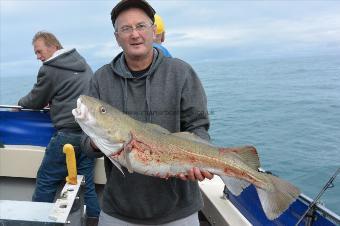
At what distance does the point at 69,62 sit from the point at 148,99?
252 centimetres

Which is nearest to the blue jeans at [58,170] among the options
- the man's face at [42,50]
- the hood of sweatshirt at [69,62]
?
the hood of sweatshirt at [69,62]

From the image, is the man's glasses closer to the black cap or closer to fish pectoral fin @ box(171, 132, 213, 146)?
the black cap

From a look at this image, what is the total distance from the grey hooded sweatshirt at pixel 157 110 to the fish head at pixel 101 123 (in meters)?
0.28

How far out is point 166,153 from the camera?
106 inches

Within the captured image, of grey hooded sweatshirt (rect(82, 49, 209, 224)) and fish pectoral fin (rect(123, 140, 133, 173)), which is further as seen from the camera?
grey hooded sweatshirt (rect(82, 49, 209, 224))

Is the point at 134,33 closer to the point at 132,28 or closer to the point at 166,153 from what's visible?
the point at 132,28

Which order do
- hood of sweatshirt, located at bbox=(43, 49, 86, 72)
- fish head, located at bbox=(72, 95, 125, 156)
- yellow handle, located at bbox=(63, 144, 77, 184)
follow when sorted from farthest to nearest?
hood of sweatshirt, located at bbox=(43, 49, 86, 72) → yellow handle, located at bbox=(63, 144, 77, 184) → fish head, located at bbox=(72, 95, 125, 156)

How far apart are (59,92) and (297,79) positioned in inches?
731

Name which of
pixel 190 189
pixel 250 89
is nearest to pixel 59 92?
pixel 190 189

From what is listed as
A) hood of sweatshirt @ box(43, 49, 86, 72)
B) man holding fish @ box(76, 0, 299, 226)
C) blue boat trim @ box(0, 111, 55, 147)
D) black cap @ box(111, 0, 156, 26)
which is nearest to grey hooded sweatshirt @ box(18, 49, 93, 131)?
hood of sweatshirt @ box(43, 49, 86, 72)

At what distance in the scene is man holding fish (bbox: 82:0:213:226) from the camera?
9.23 ft

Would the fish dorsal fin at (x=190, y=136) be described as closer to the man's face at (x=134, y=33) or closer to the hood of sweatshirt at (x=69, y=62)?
the man's face at (x=134, y=33)

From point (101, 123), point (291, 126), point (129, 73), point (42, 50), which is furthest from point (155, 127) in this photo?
point (291, 126)

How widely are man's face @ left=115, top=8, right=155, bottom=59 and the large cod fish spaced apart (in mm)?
437
